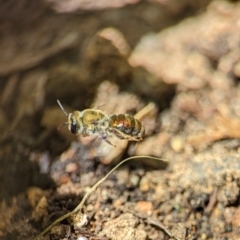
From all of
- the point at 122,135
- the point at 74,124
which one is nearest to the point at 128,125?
the point at 122,135

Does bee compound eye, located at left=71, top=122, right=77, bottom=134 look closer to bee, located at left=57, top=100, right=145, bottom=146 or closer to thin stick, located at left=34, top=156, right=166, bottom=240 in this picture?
bee, located at left=57, top=100, right=145, bottom=146

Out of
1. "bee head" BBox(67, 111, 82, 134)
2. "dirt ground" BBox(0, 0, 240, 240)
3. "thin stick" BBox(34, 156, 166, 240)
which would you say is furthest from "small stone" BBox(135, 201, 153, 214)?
"bee head" BBox(67, 111, 82, 134)

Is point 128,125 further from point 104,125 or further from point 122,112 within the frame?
point 122,112

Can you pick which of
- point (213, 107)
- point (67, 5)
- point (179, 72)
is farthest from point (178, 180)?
point (67, 5)

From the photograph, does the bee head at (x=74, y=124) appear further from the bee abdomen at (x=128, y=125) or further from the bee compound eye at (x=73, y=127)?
the bee abdomen at (x=128, y=125)

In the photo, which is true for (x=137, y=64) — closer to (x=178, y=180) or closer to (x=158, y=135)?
(x=158, y=135)

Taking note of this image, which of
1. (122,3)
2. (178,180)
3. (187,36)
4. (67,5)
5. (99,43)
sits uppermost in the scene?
(67,5)
